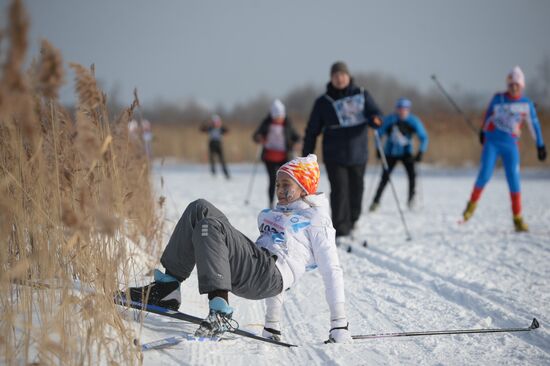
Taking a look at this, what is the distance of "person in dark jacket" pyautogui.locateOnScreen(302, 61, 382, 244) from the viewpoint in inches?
231

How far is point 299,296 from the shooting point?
3.98m

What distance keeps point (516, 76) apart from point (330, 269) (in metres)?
4.96

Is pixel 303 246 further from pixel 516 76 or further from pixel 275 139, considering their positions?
pixel 275 139

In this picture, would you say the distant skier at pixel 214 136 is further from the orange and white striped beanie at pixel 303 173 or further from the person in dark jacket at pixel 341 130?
the orange and white striped beanie at pixel 303 173

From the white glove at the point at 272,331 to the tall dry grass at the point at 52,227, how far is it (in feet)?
2.65

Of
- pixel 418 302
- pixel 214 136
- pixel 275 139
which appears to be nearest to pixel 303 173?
pixel 418 302

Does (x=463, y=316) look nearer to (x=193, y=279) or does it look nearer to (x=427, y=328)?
(x=427, y=328)

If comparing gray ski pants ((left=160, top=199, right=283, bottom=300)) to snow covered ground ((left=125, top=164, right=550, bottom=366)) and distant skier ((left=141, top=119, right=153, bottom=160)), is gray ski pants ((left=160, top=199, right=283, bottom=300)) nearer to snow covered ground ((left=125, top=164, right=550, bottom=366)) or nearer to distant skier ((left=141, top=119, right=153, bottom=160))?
snow covered ground ((left=125, top=164, right=550, bottom=366))

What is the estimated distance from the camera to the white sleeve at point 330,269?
282 centimetres

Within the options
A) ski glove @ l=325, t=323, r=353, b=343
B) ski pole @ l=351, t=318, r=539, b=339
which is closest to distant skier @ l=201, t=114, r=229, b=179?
ski pole @ l=351, t=318, r=539, b=339

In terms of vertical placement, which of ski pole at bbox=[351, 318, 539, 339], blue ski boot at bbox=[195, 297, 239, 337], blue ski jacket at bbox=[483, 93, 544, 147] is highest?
blue ski jacket at bbox=[483, 93, 544, 147]

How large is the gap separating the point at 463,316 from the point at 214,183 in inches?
436

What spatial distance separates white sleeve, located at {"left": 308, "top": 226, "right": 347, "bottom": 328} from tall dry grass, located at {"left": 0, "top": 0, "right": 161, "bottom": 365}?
3.41 ft

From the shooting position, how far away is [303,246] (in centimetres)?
300
